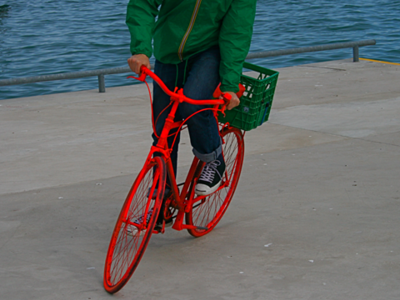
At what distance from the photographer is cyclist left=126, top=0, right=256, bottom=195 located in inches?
135

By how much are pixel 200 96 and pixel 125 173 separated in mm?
2102

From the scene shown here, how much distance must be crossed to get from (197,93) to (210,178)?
610mm

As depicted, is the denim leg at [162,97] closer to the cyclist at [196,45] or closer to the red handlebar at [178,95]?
the cyclist at [196,45]

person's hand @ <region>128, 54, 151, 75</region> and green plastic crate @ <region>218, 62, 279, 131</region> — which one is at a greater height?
person's hand @ <region>128, 54, 151, 75</region>

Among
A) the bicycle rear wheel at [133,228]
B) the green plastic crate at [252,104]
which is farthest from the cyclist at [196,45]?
the bicycle rear wheel at [133,228]

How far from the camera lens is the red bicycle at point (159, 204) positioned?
10.6 feet

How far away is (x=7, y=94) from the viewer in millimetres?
15609

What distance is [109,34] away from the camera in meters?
24.6

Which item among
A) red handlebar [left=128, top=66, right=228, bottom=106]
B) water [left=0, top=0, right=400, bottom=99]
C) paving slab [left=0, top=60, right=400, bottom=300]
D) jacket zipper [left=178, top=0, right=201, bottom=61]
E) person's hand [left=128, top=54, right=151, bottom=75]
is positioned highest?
jacket zipper [left=178, top=0, right=201, bottom=61]

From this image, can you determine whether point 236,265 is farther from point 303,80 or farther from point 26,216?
point 303,80

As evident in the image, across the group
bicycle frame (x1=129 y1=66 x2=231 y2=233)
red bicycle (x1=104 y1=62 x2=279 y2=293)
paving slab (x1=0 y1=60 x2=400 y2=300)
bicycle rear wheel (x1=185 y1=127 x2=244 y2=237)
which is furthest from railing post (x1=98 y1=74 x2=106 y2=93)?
bicycle frame (x1=129 y1=66 x2=231 y2=233)

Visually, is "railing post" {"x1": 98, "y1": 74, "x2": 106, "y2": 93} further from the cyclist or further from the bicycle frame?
the cyclist

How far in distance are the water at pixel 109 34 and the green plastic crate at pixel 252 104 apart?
1177 centimetres

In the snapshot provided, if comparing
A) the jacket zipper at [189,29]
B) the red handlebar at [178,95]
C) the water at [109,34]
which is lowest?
the water at [109,34]
